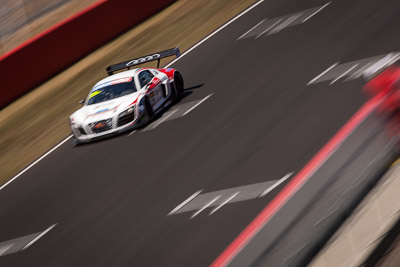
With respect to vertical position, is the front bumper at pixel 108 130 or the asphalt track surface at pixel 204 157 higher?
the front bumper at pixel 108 130

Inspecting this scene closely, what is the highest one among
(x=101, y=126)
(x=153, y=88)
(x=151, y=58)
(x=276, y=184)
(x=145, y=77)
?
(x=151, y=58)

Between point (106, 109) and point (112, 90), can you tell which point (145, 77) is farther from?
point (106, 109)

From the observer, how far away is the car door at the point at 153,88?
687 inches

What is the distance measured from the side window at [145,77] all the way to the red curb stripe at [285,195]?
34.1 ft

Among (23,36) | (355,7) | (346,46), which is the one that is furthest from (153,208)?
(23,36)

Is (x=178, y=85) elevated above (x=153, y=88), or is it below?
below

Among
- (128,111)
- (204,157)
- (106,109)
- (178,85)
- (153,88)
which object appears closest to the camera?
(204,157)

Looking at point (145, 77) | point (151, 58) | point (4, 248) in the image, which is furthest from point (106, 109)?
point (4, 248)

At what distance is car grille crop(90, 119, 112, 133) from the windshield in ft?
2.36

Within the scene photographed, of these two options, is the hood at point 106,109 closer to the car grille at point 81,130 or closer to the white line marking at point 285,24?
the car grille at point 81,130

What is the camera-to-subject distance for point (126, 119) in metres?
16.9

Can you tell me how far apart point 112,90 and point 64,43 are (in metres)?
7.56

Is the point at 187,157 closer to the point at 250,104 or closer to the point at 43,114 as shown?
the point at 250,104

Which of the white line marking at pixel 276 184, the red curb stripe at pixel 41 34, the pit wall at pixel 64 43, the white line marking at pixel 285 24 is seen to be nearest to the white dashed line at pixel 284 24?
the white line marking at pixel 285 24
